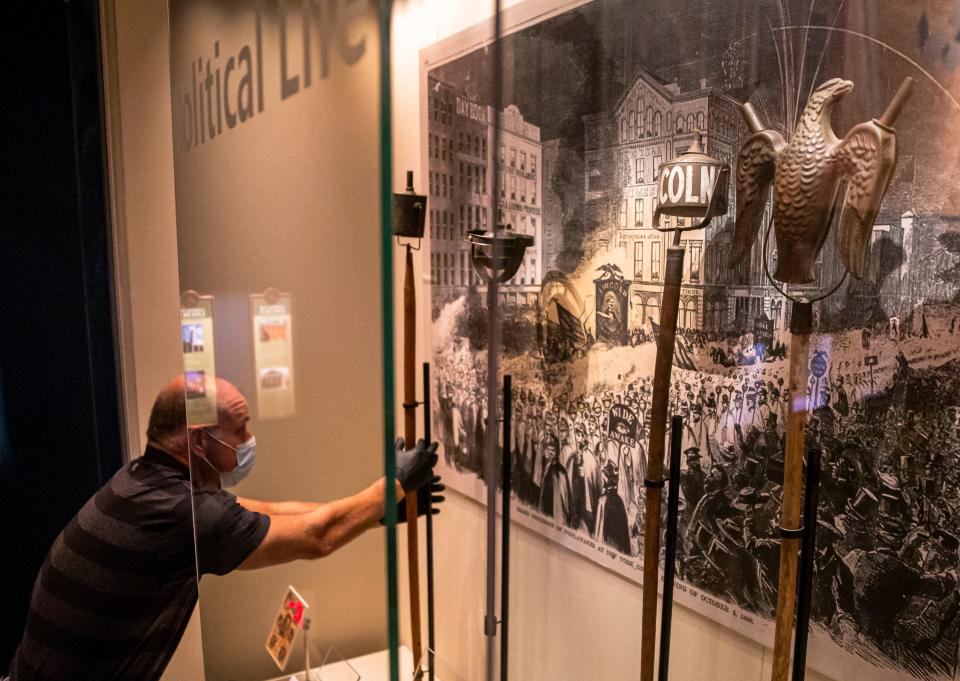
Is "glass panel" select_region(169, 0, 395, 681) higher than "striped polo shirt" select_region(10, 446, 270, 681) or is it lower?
higher

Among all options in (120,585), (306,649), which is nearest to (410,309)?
(306,649)

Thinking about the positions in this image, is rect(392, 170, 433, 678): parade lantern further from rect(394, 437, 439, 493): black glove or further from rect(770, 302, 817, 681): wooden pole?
rect(770, 302, 817, 681): wooden pole

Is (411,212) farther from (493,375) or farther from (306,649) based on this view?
(306,649)

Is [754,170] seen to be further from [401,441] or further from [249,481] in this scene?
[249,481]

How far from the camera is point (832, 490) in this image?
111 centimetres

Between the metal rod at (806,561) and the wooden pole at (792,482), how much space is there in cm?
1

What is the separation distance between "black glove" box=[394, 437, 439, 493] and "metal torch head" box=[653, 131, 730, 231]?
58 cm

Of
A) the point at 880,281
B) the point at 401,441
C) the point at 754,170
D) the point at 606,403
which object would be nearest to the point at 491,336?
the point at 606,403

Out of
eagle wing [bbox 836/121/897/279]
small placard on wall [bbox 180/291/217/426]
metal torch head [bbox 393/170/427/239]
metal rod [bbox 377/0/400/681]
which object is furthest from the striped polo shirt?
eagle wing [bbox 836/121/897/279]

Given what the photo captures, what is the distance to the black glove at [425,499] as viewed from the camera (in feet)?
4.04

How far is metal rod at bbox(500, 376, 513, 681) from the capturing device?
158cm

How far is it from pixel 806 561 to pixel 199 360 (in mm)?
951

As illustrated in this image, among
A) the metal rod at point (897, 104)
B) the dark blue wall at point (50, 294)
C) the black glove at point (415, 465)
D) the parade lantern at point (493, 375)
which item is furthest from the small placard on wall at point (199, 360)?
the metal rod at point (897, 104)

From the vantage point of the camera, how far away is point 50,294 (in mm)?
1609
